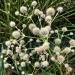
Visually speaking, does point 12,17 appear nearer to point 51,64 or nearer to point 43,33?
point 51,64

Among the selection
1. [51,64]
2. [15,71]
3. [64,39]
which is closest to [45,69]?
[51,64]

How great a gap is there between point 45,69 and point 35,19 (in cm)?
36

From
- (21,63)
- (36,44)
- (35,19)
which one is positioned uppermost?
(35,19)

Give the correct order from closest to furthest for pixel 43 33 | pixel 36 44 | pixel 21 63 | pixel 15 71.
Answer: pixel 43 33, pixel 21 63, pixel 15 71, pixel 36 44

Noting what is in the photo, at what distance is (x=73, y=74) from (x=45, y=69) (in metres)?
0.20

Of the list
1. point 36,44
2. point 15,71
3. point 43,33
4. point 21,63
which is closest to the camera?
point 43,33

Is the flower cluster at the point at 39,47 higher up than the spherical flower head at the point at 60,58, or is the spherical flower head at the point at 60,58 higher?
the flower cluster at the point at 39,47

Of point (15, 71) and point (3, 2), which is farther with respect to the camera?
point (3, 2)

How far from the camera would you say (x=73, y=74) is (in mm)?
1898

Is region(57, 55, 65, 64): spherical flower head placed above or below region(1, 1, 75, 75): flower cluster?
below

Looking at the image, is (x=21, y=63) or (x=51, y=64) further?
(x=51, y=64)

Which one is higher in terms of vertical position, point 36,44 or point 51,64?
point 36,44

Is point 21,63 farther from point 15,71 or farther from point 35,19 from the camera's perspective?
point 35,19

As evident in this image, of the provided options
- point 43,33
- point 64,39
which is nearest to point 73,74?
point 64,39
